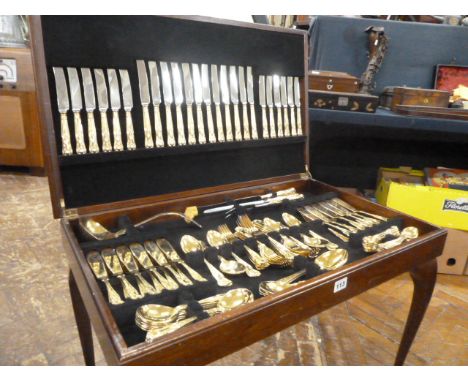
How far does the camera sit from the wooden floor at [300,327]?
4.41 ft

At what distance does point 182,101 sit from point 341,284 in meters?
0.72

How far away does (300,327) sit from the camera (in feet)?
4.97

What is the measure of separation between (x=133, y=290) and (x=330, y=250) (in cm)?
53

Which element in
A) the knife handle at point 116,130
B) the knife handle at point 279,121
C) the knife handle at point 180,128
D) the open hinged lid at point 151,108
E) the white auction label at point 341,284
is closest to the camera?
the white auction label at point 341,284

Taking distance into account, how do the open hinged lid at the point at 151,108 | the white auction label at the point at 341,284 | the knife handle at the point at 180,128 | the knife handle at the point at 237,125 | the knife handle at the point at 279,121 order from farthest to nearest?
1. the knife handle at the point at 279,121
2. the knife handle at the point at 237,125
3. the knife handle at the point at 180,128
4. the open hinged lid at the point at 151,108
5. the white auction label at the point at 341,284

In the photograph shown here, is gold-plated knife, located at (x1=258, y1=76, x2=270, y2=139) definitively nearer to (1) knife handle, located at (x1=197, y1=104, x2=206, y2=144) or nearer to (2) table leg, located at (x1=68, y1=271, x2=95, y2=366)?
(1) knife handle, located at (x1=197, y1=104, x2=206, y2=144)

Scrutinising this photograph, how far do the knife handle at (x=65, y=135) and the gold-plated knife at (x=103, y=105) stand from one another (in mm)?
90

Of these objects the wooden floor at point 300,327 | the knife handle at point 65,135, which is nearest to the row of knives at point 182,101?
the knife handle at point 65,135

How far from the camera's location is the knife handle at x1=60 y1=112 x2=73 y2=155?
0.91 meters

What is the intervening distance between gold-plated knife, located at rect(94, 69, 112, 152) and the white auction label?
0.70m

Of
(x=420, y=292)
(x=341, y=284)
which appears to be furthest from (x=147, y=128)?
(x=420, y=292)

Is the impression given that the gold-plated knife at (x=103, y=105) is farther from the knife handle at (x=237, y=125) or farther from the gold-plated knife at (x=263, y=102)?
the gold-plated knife at (x=263, y=102)

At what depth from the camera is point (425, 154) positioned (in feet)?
8.24

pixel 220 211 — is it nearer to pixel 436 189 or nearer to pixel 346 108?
pixel 346 108
